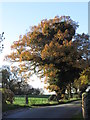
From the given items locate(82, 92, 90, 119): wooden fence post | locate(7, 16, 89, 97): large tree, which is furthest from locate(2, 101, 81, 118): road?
locate(7, 16, 89, 97): large tree

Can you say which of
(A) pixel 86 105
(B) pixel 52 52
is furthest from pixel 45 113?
(B) pixel 52 52

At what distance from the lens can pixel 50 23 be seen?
1168 inches

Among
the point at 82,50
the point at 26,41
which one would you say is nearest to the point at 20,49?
the point at 26,41

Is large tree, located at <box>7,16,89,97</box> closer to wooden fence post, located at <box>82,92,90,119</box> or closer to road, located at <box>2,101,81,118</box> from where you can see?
road, located at <box>2,101,81,118</box>

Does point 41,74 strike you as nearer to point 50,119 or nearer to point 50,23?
point 50,23

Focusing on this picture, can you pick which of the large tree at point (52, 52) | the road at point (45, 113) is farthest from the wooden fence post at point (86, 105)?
the large tree at point (52, 52)

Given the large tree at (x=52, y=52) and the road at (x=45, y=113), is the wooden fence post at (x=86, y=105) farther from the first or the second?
the large tree at (x=52, y=52)

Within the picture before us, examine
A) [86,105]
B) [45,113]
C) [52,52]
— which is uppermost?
[52,52]

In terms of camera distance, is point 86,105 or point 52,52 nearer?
point 86,105

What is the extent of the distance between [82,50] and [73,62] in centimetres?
178

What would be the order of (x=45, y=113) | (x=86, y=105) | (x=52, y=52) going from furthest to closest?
(x=52, y=52) < (x=45, y=113) < (x=86, y=105)

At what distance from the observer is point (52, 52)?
26562mm

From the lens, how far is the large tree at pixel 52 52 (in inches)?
1050

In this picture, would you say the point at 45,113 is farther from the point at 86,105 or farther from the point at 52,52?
the point at 52,52
